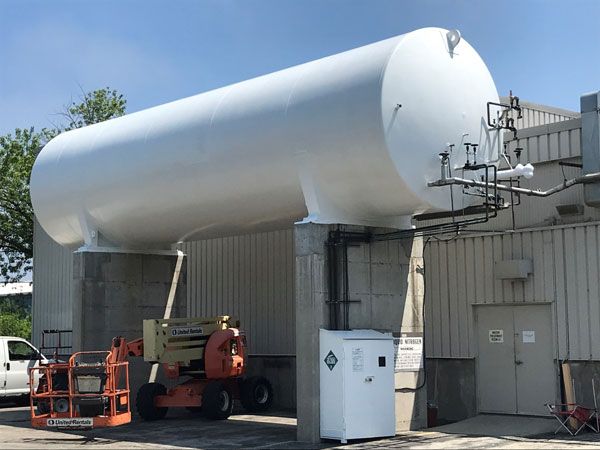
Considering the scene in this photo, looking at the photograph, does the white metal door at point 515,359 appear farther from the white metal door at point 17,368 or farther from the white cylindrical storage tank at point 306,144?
the white metal door at point 17,368

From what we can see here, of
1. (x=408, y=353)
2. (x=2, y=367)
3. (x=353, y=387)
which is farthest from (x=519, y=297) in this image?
(x=2, y=367)

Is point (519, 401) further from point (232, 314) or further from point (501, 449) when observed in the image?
point (232, 314)

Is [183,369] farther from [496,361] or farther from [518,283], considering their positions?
[518,283]

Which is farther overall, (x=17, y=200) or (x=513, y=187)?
(x=17, y=200)

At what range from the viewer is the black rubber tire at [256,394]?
1916 centimetres

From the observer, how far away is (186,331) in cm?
1797

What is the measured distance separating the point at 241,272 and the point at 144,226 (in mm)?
4290

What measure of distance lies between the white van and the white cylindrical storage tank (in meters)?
6.54

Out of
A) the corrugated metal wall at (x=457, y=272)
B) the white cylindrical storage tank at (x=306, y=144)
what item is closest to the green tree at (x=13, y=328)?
the corrugated metal wall at (x=457, y=272)

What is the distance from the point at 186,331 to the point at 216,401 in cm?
153

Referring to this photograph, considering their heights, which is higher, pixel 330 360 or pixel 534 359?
pixel 330 360

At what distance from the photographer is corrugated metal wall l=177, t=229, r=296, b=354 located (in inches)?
827

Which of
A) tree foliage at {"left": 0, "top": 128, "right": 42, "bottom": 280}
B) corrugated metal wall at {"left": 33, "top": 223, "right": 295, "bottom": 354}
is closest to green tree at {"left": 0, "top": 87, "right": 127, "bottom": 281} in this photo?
tree foliage at {"left": 0, "top": 128, "right": 42, "bottom": 280}

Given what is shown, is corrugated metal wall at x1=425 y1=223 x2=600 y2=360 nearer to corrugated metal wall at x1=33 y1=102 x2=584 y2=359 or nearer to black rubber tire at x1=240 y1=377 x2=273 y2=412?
corrugated metal wall at x1=33 y1=102 x2=584 y2=359
